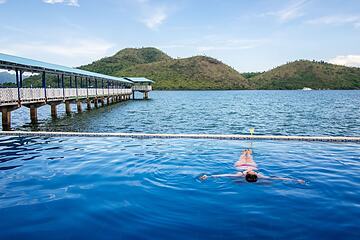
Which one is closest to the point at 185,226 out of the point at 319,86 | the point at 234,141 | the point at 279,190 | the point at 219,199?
the point at 219,199

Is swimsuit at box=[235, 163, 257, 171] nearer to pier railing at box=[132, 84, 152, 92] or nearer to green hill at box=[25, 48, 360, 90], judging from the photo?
pier railing at box=[132, 84, 152, 92]

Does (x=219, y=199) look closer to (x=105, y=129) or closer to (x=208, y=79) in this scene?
(x=105, y=129)

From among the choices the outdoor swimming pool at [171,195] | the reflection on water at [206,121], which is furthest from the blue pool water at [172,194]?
the reflection on water at [206,121]

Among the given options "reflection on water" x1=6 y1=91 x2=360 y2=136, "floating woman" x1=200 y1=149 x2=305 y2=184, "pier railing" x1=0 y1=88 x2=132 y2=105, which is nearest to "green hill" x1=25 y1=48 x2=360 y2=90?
"reflection on water" x1=6 y1=91 x2=360 y2=136

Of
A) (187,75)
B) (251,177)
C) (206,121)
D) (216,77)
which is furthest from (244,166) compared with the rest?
(216,77)

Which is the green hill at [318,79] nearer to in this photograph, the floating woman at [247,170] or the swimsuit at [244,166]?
the floating woman at [247,170]

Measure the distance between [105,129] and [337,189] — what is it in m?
18.7

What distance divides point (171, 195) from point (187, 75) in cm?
18293

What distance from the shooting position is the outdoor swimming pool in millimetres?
5719

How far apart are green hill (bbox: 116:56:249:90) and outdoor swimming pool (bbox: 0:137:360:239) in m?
162

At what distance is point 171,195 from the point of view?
750cm

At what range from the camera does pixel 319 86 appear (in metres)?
186

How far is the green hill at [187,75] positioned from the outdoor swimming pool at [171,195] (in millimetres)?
162386

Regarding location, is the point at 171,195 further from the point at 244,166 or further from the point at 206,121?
the point at 206,121
